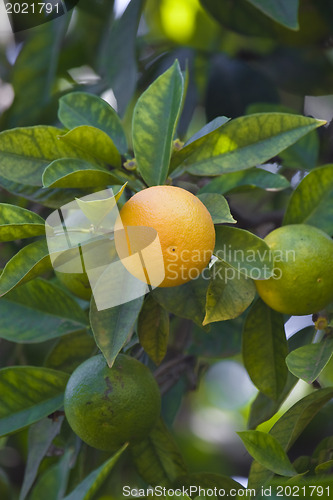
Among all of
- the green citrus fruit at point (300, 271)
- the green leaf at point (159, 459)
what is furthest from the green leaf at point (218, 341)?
the green citrus fruit at point (300, 271)

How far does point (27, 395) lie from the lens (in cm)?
129

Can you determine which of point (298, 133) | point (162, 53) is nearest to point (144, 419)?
point (298, 133)

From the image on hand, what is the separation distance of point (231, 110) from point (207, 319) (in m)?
0.98

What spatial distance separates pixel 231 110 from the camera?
6.19 ft

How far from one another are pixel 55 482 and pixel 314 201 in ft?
3.27

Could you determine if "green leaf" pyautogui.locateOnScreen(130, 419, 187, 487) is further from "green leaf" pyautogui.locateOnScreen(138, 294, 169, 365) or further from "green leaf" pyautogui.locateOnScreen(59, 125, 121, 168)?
"green leaf" pyautogui.locateOnScreen(59, 125, 121, 168)

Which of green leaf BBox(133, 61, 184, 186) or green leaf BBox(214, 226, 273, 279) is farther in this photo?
green leaf BBox(133, 61, 184, 186)

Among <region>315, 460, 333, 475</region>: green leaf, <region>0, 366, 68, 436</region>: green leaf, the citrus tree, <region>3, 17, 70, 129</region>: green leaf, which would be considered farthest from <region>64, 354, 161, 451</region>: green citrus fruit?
<region>3, 17, 70, 129</region>: green leaf

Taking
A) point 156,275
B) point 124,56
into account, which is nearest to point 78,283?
point 156,275

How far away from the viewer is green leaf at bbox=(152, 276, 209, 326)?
1188 mm

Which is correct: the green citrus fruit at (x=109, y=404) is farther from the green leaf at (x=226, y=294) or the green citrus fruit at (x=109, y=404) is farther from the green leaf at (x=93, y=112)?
the green leaf at (x=93, y=112)

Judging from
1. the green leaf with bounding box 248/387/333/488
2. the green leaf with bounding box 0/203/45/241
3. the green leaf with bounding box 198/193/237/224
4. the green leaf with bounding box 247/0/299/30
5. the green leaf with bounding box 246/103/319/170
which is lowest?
the green leaf with bounding box 248/387/333/488

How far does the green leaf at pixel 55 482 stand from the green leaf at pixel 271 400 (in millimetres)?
482

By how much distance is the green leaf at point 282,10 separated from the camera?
1444mm
